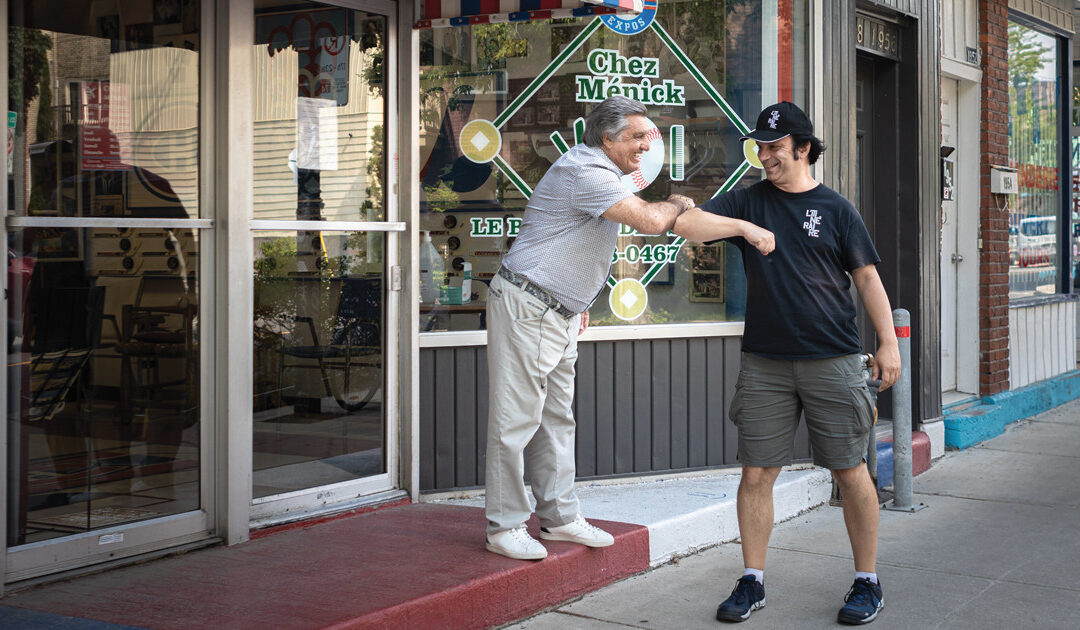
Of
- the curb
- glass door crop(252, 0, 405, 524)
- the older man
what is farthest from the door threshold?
the curb

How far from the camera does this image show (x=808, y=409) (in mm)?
Answer: 4449

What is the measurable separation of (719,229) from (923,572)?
2014 mm

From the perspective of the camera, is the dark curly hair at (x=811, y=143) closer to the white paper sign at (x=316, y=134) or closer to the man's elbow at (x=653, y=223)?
the man's elbow at (x=653, y=223)

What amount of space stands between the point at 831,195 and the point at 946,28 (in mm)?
5120

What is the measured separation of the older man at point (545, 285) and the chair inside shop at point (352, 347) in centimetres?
118

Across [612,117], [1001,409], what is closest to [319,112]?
[612,117]

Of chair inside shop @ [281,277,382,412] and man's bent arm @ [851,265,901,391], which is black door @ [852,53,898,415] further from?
chair inside shop @ [281,277,382,412]

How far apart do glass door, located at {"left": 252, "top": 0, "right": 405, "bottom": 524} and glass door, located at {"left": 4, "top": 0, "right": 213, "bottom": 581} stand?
352 mm

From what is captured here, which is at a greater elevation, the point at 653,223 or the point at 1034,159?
the point at 1034,159

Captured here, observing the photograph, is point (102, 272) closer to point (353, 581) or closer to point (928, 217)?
point (353, 581)

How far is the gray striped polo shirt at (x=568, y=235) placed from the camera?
14.4ft

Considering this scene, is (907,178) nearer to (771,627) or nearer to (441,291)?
(441,291)

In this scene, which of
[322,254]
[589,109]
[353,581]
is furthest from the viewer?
[589,109]

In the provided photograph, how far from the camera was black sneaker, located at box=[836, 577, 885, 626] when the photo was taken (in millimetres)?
4402
